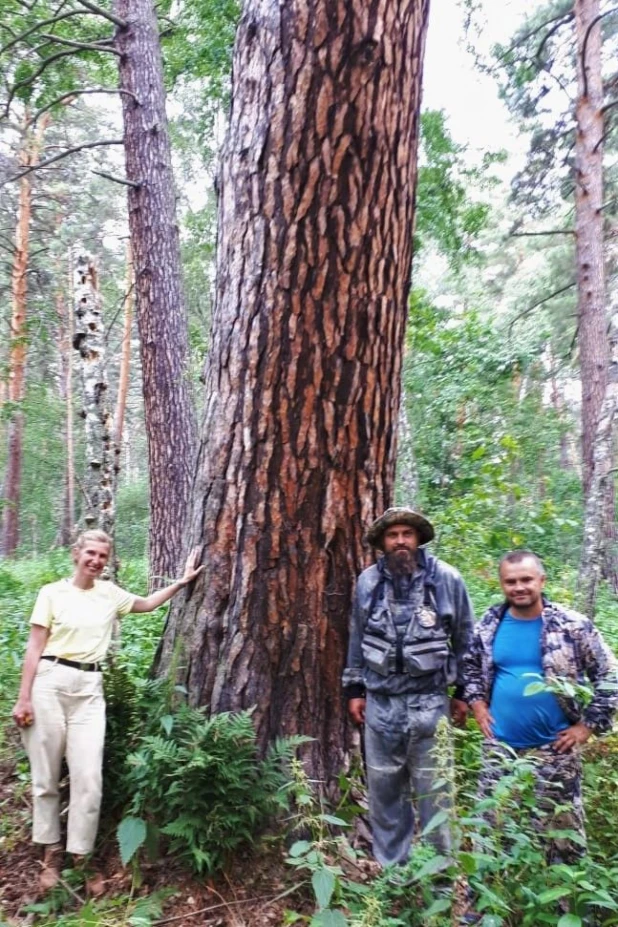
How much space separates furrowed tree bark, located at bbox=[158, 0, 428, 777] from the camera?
135 inches

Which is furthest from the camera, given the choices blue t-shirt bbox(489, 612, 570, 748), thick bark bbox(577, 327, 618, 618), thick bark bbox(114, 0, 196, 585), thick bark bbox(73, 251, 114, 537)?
thick bark bbox(114, 0, 196, 585)

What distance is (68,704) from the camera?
3.68 m

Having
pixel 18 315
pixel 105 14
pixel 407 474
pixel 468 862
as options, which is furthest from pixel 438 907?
pixel 18 315

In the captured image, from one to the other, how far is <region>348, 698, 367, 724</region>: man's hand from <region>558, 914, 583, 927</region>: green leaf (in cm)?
139

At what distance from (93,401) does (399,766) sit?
131 inches

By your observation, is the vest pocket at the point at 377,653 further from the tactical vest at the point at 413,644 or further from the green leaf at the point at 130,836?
the green leaf at the point at 130,836

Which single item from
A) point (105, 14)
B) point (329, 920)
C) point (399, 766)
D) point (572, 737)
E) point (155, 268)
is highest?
point (105, 14)

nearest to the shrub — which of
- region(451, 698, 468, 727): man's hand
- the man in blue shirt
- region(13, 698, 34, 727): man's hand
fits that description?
region(13, 698, 34, 727): man's hand

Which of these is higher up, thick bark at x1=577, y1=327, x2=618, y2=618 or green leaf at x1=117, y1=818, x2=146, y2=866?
thick bark at x1=577, y1=327, x2=618, y2=618

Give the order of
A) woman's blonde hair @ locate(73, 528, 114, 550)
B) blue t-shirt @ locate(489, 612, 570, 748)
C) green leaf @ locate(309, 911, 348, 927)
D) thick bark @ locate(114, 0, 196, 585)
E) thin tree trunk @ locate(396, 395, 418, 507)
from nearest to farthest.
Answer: green leaf @ locate(309, 911, 348, 927), blue t-shirt @ locate(489, 612, 570, 748), woman's blonde hair @ locate(73, 528, 114, 550), thick bark @ locate(114, 0, 196, 585), thin tree trunk @ locate(396, 395, 418, 507)

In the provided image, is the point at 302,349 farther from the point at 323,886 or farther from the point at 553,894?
the point at 553,894

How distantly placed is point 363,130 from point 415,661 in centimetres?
267

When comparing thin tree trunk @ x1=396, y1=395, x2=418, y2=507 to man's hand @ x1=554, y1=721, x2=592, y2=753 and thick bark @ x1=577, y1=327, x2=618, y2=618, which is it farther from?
man's hand @ x1=554, y1=721, x2=592, y2=753

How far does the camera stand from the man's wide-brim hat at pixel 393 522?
3674 millimetres
